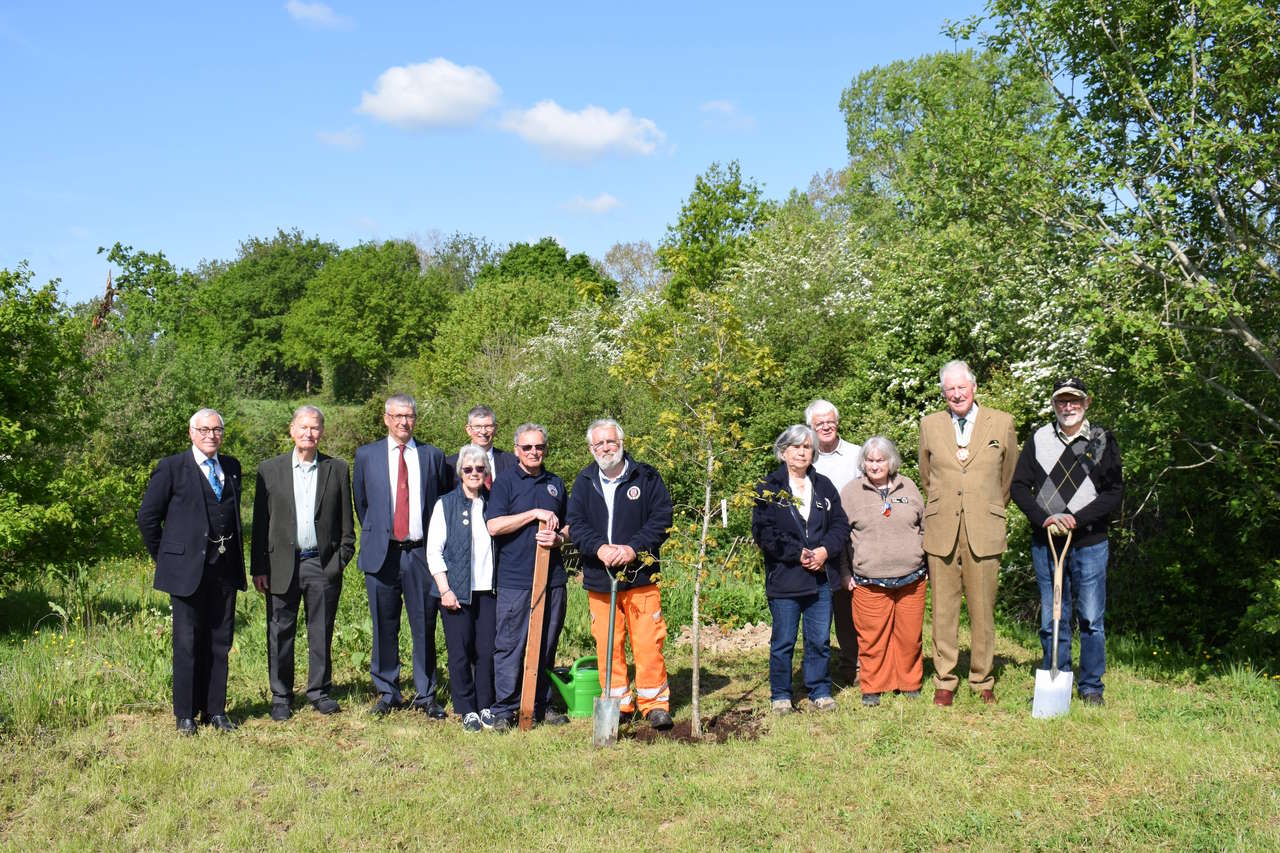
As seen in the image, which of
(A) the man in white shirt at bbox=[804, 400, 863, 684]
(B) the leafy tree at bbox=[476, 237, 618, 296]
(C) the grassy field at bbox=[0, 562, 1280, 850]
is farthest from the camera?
(B) the leafy tree at bbox=[476, 237, 618, 296]

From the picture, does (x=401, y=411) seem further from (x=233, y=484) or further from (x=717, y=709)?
(x=717, y=709)

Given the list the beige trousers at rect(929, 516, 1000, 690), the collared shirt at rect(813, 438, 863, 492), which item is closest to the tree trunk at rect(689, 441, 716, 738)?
the collared shirt at rect(813, 438, 863, 492)

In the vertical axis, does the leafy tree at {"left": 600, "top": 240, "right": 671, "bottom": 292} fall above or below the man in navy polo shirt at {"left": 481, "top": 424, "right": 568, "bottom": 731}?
above

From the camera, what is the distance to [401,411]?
6.73 metres

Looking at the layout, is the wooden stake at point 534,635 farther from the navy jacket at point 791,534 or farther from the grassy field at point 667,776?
the navy jacket at point 791,534

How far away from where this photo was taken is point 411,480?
6828mm

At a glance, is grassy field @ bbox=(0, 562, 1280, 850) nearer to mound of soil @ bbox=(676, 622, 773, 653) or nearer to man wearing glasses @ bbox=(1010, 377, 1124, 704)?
man wearing glasses @ bbox=(1010, 377, 1124, 704)

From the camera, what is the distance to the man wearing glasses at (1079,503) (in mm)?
6156

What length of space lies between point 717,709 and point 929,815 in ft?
7.08

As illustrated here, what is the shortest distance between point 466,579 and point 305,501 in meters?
1.25

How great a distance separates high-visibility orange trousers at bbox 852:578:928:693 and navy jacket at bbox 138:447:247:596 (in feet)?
14.0

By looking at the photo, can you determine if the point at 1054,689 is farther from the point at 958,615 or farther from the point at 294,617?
the point at 294,617

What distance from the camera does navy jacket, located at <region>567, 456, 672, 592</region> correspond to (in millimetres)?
6168

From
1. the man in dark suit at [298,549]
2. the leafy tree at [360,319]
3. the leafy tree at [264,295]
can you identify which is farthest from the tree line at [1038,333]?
the leafy tree at [264,295]
